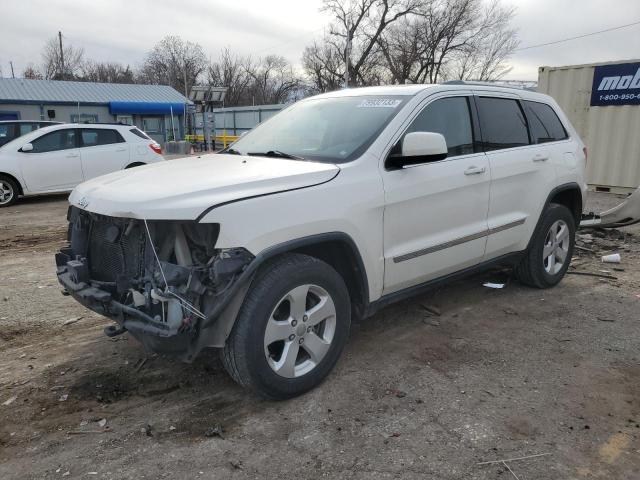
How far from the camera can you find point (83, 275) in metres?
3.20

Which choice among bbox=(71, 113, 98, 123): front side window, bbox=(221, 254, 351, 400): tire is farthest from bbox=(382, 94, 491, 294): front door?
bbox=(71, 113, 98, 123): front side window

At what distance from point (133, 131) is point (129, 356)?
9.60 m

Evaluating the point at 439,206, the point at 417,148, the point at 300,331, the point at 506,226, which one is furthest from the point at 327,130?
the point at 506,226

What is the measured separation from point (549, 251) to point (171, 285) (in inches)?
152

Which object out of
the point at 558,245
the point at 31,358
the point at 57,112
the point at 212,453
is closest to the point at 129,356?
the point at 31,358

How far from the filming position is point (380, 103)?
3766 mm

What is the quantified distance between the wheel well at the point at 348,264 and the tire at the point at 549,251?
2.18m

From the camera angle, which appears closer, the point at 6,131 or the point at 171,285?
the point at 171,285

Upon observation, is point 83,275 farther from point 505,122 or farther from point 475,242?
point 505,122

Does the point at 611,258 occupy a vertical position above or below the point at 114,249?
below

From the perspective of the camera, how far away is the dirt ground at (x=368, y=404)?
257 cm

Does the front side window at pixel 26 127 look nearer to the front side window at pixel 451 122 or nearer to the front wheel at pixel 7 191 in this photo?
the front wheel at pixel 7 191

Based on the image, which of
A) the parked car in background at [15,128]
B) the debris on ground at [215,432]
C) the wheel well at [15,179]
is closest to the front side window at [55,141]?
the wheel well at [15,179]

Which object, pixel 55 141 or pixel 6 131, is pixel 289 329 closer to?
pixel 55 141
